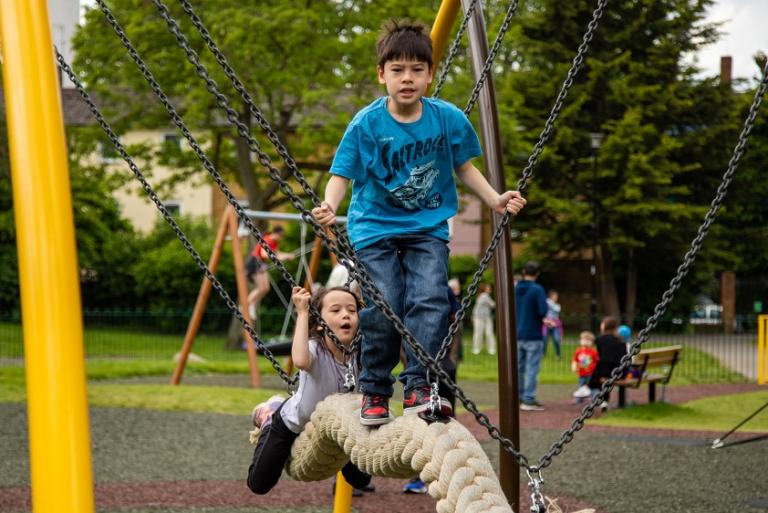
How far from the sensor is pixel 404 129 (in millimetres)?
4035

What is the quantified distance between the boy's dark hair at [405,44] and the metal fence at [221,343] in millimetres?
15056

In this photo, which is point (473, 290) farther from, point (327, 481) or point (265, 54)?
point (265, 54)

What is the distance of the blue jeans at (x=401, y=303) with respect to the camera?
12.9 ft

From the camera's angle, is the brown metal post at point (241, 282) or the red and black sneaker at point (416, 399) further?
the brown metal post at point (241, 282)

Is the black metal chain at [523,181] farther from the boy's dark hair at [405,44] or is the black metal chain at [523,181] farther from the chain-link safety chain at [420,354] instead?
the boy's dark hair at [405,44]

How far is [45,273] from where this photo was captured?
9.75 ft

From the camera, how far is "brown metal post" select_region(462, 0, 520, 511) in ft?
18.0

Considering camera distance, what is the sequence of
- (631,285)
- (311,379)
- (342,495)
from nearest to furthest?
(311,379)
(342,495)
(631,285)

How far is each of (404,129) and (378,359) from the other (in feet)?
2.79

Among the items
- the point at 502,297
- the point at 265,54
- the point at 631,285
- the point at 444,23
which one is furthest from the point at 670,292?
the point at 631,285

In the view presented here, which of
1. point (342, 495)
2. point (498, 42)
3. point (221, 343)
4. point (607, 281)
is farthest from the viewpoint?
point (607, 281)

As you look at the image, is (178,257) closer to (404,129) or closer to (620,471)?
(620,471)

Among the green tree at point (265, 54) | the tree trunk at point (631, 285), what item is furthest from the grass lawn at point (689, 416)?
the tree trunk at point (631, 285)

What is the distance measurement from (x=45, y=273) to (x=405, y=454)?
49.8 inches
